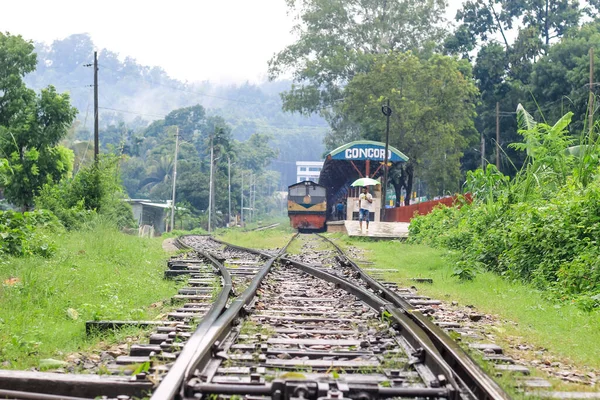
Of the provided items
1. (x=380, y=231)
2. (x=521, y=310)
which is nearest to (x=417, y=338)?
→ (x=521, y=310)

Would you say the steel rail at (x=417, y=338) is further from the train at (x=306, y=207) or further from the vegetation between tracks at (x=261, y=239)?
the train at (x=306, y=207)

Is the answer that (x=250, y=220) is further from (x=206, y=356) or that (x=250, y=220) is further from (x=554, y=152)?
(x=206, y=356)

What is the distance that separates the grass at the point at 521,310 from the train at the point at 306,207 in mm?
23835

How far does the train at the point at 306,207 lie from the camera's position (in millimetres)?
37000

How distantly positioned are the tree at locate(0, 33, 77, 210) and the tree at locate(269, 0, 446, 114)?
903 inches

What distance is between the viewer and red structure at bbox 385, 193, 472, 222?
23.9m

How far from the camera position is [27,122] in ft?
86.2

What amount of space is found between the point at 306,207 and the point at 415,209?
29.9 feet

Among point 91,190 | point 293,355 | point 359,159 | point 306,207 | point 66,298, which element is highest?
point 359,159

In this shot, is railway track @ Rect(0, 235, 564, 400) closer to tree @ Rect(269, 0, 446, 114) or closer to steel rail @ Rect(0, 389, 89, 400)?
steel rail @ Rect(0, 389, 89, 400)

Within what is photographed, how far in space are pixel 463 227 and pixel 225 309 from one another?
9781mm

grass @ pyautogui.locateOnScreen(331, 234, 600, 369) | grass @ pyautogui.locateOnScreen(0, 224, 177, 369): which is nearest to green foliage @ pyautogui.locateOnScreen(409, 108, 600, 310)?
grass @ pyautogui.locateOnScreen(331, 234, 600, 369)

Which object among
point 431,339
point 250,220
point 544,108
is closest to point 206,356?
point 431,339

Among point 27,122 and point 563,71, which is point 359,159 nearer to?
point 563,71
